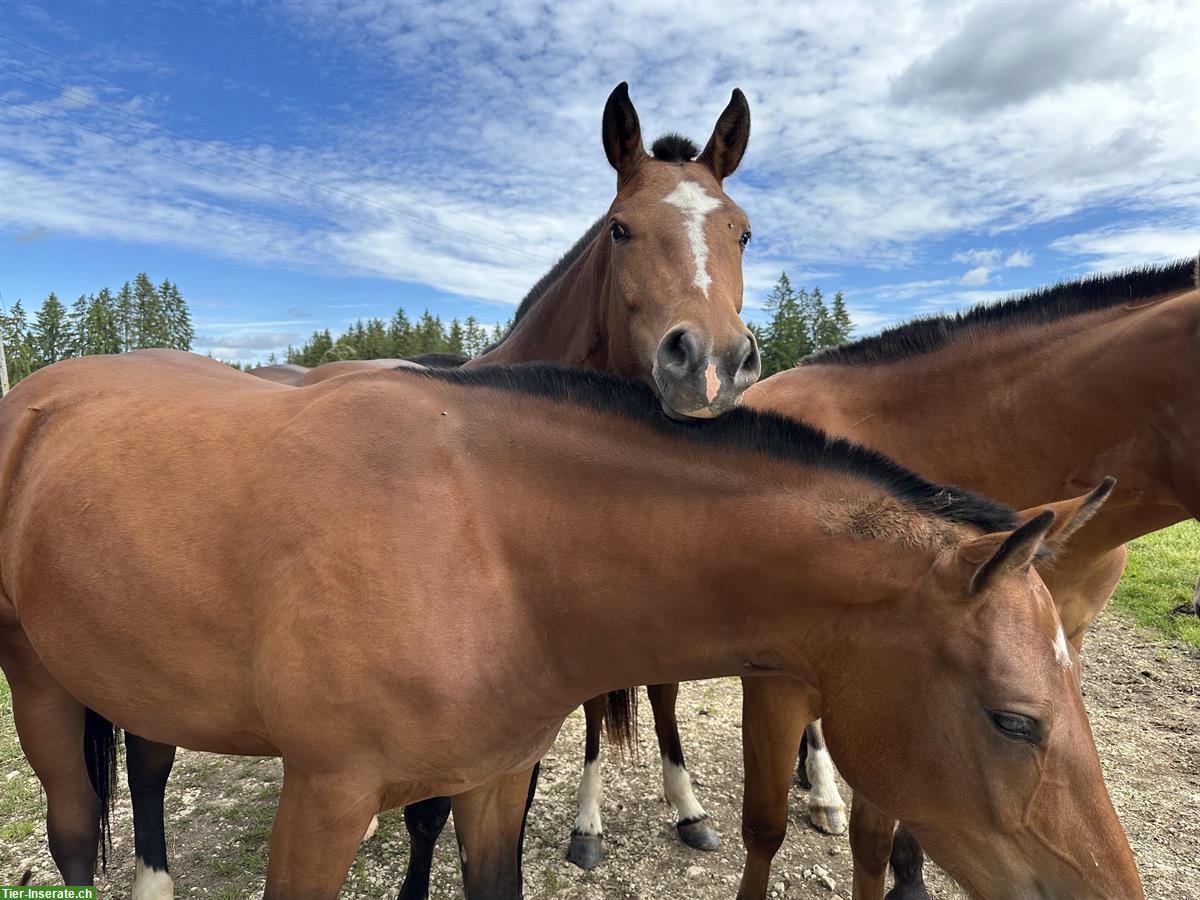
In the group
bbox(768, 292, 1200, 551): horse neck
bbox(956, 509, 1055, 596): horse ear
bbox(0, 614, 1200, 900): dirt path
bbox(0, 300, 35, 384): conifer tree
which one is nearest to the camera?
bbox(956, 509, 1055, 596): horse ear

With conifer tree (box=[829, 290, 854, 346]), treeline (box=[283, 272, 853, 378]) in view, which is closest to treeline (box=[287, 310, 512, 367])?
treeline (box=[283, 272, 853, 378])

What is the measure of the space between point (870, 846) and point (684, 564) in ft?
5.80

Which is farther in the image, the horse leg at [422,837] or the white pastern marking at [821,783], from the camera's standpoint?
the white pastern marking at [821,783]

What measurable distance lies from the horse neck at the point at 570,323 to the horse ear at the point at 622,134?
0.34m

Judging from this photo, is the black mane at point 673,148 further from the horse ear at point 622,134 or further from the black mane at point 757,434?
the black mane at point 757,434

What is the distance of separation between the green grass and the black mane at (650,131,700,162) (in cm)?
670

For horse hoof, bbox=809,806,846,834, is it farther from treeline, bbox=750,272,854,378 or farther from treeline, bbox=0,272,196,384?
treeline, bbox=0,272,196,384

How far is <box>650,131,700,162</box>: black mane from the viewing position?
2.92 metres

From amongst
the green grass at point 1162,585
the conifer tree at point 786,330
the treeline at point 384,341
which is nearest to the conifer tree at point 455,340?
the treeline at point 384,341

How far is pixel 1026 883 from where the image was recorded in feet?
4.70

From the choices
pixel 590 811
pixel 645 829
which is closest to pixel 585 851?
pixel 590 811

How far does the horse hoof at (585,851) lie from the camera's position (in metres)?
3.57

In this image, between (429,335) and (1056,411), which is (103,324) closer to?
(429,335)

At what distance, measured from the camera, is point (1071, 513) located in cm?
149
